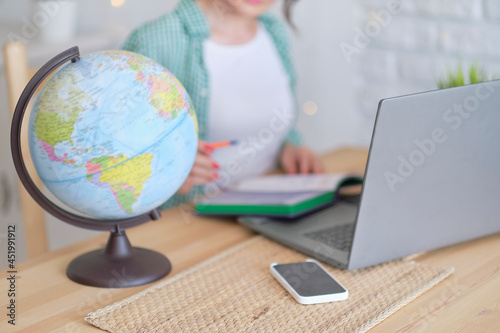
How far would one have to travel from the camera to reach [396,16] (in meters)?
2.15

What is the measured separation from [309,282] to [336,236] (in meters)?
0.19

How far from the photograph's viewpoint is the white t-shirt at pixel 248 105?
1.52m

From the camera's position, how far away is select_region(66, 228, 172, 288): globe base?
0.93m

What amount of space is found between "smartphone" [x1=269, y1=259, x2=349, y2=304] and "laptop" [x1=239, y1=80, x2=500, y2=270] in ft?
0.15

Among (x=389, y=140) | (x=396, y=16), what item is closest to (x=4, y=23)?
(x=396, y=16)

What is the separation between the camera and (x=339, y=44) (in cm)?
242

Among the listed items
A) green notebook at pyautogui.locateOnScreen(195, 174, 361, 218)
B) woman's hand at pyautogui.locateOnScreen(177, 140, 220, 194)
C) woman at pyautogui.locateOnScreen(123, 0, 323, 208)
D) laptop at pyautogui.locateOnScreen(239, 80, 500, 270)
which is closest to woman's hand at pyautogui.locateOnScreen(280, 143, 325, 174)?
woman at pyautogui.locateOnScreen(123, 0, 323, 208)

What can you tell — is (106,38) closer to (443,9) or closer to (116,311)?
(443,9)

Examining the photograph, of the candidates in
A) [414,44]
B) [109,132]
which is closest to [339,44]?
[414,44]

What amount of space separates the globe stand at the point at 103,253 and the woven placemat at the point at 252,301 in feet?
0.16

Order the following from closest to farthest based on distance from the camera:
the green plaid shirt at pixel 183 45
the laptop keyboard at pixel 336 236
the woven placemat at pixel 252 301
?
1. the woven placemat at pixel 252 301
2. the laptop keyboard at pixel 336 236
3. the green plaid shirt at pixel 183 45

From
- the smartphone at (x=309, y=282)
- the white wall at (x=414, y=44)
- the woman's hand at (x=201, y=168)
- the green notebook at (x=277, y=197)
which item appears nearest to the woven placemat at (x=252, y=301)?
the smartphone at (x=309, y=282)

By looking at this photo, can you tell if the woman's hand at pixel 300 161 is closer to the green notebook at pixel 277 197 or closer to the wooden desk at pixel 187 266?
the green notebook at pixel 277 197

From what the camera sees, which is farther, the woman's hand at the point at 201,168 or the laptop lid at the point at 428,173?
the woman's hand at the point at 201,168
